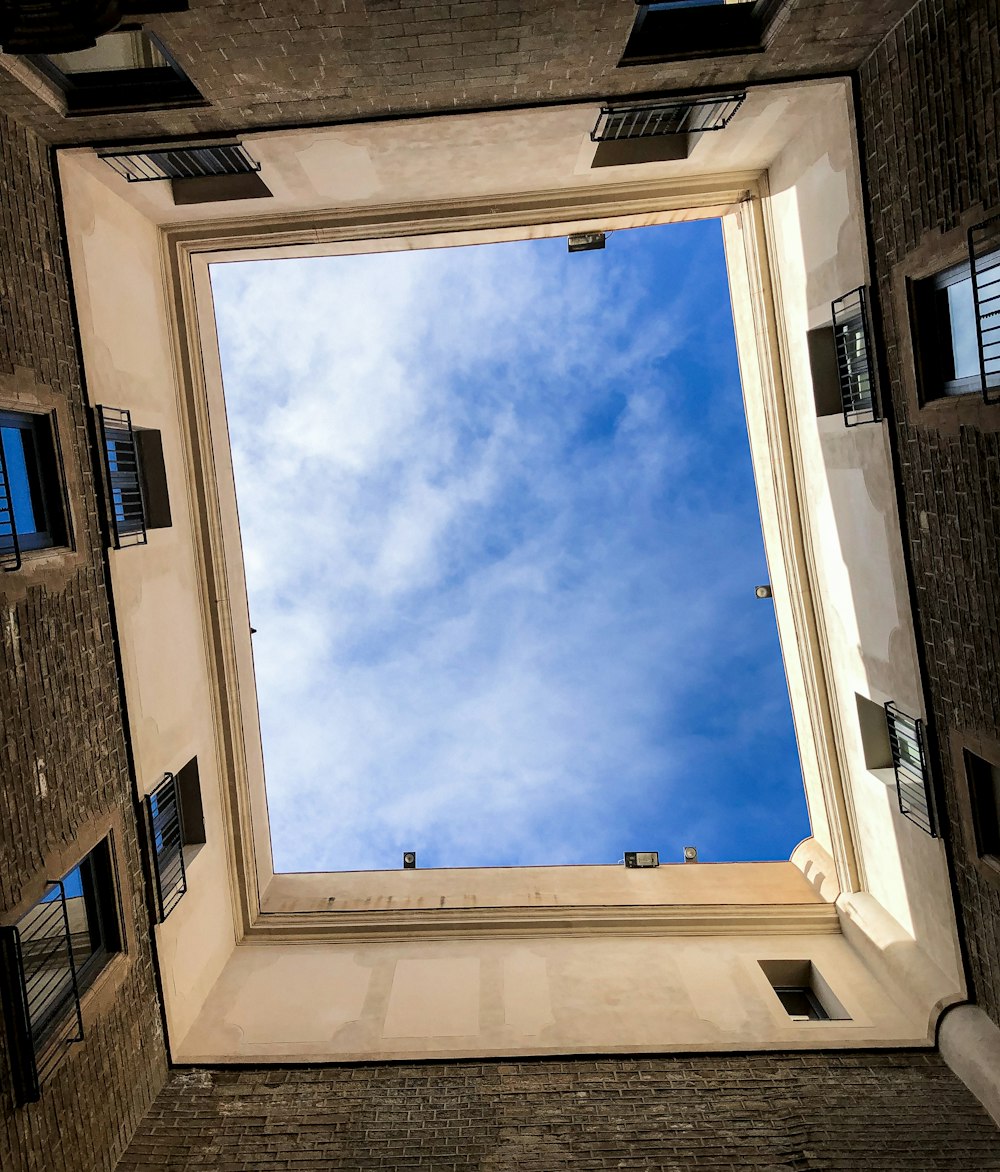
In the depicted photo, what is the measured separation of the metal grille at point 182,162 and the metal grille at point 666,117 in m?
4.11

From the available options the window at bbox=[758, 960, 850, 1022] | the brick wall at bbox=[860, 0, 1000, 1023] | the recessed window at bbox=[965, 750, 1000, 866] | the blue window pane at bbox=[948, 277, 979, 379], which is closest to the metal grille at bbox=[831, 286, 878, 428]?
the brick wall at bbox=[860, 0, 1000, 1023]

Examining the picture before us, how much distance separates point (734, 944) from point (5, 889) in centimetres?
861

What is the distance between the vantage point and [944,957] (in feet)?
28.3

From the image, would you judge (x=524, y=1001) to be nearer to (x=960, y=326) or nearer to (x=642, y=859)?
(x=642, y=859)

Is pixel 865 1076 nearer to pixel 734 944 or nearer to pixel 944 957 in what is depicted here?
pixel 944 957

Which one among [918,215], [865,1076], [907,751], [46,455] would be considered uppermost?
[918,215]

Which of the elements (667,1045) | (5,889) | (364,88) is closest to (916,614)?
(667,1045)

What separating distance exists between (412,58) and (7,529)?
5889 mm

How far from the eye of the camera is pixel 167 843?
9.58m

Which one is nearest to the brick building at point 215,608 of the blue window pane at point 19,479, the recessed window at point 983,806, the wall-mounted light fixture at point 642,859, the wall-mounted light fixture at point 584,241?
the recessed window at point 983,806

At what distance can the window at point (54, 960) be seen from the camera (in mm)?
6289

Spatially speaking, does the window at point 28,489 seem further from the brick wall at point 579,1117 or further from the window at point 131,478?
the brick wall at point 579,1117

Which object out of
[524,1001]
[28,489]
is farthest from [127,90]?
[524,1001]

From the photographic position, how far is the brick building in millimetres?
7094
